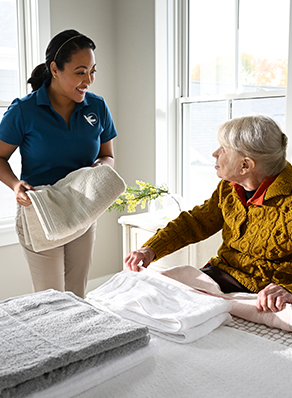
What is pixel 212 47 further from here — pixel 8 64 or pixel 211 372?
pixel 211 372

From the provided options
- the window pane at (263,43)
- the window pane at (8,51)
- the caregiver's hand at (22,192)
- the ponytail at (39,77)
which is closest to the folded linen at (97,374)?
the caregiver's hand at (22,192)

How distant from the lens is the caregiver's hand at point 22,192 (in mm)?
1696

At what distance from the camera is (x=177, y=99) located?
9.38 feet

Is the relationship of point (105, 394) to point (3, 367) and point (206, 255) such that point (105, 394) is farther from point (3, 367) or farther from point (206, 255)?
point (206, 255)

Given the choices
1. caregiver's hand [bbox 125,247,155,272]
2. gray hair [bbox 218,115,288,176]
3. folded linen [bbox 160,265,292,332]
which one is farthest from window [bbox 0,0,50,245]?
gray hair [bbox 218,115,288,176]

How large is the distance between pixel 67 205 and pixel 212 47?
1.50 m

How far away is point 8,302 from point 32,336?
26cm

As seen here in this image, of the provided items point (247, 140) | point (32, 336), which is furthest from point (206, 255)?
point (32, 336)

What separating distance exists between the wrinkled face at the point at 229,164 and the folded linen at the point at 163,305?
1.41 feet

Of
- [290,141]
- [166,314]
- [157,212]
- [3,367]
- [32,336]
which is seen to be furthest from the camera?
[157,212]

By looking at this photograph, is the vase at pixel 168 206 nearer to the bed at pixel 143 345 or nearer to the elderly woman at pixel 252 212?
the elderly woman at pixel 252 212

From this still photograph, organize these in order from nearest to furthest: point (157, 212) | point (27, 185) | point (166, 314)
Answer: point (166, 314) → point (27, 185) → point (157, 212)

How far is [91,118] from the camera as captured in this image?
1.92 m

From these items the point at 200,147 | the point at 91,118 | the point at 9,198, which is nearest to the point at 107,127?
the point at 91,118
